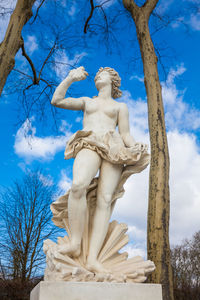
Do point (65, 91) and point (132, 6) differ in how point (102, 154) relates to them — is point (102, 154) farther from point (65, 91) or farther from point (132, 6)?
point (132, 6)

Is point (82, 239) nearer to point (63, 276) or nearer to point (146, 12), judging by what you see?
point (63, 276)

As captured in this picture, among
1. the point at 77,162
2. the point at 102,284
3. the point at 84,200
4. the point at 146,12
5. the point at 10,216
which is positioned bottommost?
the point at 102,284

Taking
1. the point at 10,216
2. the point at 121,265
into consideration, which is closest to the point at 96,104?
the point at 121,265

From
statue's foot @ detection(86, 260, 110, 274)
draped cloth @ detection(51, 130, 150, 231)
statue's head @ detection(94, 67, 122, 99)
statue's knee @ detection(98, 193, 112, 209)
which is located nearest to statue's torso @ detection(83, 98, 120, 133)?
draped cloth @ detection(51, 130, 150, 231)

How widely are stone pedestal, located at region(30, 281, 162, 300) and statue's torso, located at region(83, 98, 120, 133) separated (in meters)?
1.67

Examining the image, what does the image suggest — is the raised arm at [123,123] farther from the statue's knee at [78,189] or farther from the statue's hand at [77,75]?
the statue's knee at [78,189]

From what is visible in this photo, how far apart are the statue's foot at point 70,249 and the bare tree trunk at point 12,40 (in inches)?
170

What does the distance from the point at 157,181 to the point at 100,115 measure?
102 inches

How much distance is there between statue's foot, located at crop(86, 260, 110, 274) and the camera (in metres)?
3.21

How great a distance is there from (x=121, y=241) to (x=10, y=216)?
25.6 feet

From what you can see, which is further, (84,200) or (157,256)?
(157,256)

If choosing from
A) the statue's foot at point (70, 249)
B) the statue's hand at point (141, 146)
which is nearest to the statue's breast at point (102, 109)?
the statue's hand at point (141, 146)

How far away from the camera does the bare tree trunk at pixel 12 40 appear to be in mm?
6689

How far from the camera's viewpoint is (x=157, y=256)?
547 cm
